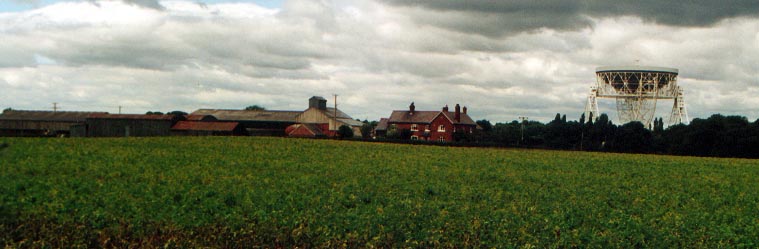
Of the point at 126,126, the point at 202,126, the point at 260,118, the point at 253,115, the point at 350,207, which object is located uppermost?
the point at 253,115

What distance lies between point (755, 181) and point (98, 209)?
123 feet

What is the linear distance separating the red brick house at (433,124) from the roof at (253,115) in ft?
60.5

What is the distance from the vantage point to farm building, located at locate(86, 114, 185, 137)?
86625 millimetres

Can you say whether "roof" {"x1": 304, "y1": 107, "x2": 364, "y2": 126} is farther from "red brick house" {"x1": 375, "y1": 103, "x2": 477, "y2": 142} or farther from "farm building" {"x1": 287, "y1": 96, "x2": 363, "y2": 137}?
"red brick house" {"x1": 375, "y1": 103, "x2": 477, "y2": 142}

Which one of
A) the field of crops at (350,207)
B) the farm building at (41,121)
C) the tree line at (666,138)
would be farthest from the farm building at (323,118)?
the field of crops at (350,207)

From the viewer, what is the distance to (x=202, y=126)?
330ft

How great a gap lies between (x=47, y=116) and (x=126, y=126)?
34.3 meters

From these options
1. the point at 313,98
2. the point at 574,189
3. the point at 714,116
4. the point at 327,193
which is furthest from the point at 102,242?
the point at 313,98

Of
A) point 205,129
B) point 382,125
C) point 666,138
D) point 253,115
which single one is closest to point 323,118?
point 253,115

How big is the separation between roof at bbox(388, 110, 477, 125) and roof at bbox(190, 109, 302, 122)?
18.0 meters

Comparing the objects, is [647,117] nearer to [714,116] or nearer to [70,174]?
[714,116]

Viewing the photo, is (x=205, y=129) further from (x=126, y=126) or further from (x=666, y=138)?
(x=666, y=138)

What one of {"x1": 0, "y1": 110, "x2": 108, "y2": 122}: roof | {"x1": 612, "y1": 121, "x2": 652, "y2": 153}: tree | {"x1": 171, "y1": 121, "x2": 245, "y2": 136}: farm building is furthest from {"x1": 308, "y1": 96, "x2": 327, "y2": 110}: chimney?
{"x1": 612, "y1": 121, "x2": 652, "y2": 153}: tree

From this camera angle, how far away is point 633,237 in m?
15.9
